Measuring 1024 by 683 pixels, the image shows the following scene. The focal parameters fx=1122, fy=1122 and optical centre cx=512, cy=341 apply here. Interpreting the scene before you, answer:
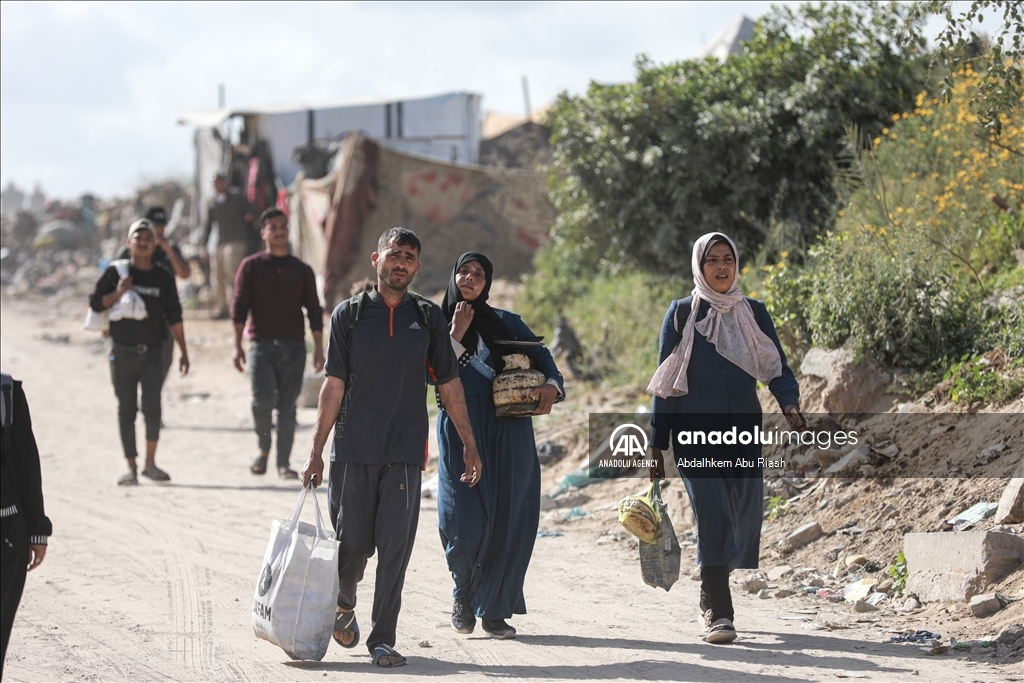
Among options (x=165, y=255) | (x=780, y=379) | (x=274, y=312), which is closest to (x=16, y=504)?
(x=780, y=379)

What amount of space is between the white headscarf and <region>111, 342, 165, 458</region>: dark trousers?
5131 mm

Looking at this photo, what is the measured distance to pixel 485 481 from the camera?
529 cm

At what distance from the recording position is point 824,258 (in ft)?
27.8

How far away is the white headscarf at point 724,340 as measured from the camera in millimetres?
5332

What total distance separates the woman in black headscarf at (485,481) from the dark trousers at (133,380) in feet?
14.7

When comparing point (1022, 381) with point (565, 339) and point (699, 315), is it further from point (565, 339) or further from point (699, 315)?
point (565, 339)

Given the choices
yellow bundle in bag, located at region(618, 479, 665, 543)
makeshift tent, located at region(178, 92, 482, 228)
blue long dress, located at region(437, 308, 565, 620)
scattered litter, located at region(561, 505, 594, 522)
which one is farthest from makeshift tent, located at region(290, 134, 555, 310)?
yellow bundle in bag, located at region(618, 479, 665, 543)

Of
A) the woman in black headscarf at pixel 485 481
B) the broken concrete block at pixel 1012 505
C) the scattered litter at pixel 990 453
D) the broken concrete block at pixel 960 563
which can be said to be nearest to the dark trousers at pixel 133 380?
the woman in black headscarf at pixel 485 481

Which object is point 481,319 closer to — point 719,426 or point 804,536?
point 719,426

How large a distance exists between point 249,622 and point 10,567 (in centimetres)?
195

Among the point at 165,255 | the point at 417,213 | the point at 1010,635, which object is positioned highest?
the point at 417,213

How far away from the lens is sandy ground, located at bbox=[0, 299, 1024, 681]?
467 centimetres

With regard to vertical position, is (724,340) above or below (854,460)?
above

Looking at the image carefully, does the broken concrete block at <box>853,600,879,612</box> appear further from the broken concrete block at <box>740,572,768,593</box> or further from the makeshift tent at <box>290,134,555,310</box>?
the makeshift tent at <box>290,134,555,310</box>
